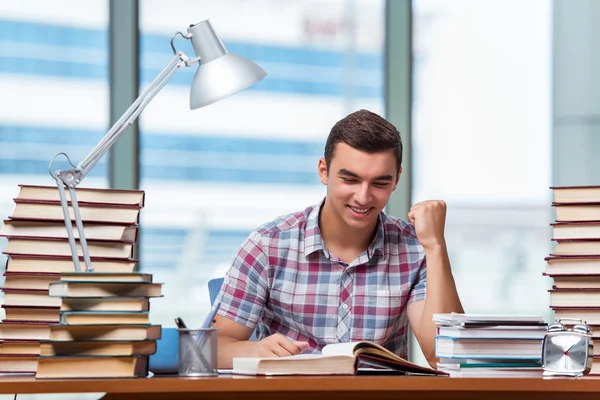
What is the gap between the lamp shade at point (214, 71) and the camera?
1881mm

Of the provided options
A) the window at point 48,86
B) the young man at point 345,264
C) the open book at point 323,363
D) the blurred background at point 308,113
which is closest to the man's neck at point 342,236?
the young man at point 345,264

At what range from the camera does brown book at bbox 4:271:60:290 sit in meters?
1.74

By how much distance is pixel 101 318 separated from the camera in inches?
56.9

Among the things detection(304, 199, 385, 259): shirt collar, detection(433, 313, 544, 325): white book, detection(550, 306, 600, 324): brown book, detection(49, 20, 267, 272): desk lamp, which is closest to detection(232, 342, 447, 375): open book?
detection(433, 313, 544, 325): white book

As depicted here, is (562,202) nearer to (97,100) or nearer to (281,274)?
(281,274)

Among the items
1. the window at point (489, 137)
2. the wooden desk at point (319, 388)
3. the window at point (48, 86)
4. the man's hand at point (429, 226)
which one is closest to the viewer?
the wooden desk at point (319, 388)

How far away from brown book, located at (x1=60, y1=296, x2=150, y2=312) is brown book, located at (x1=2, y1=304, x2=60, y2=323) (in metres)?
0.33

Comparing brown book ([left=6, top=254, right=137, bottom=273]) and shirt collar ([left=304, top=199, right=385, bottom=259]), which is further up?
shirt collar ([left=304, top=199, right=385, bottom=259])

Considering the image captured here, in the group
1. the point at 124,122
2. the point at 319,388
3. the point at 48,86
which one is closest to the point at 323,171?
the point at 124,122

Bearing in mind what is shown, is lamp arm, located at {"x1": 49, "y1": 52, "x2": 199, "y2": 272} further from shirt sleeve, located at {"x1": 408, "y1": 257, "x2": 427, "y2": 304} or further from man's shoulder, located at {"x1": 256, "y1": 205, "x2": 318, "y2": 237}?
shirt sleeve, located at {"x1": 408, "y1": 257, "x2": 427, "y2": 304}

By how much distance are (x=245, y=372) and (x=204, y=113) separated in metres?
2.53

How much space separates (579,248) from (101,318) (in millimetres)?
1034

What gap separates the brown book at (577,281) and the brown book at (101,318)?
0.90 meters

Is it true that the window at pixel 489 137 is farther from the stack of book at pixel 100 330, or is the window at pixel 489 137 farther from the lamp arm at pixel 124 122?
the stack of book at pixel 100 330
